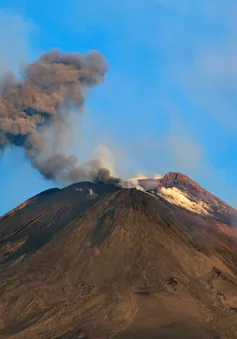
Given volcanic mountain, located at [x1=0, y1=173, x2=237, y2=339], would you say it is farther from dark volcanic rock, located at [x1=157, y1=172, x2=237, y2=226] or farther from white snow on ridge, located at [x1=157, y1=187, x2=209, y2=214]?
dark volcanic rock, located at [x1=157, y1=172, x2=237, y2=226]

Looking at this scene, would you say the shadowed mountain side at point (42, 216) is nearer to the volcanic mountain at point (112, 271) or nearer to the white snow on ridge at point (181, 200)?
the volcanic mountain at point (112, 271)

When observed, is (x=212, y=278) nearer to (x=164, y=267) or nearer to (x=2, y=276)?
(x=164, y=267)

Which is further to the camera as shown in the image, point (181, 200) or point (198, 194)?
point (198, 194)

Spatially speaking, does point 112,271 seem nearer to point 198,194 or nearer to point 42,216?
point 42,216

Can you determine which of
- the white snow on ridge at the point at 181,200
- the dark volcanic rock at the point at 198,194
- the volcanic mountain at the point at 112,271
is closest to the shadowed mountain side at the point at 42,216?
the volcanic mountain at the point at 112,271

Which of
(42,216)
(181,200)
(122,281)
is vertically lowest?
(122,281)

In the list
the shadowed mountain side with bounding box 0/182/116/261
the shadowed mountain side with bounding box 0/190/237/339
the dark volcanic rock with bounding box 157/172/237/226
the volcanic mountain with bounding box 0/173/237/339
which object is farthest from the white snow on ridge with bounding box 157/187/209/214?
the shadowed mountain side with bounding box 0/190/237/339

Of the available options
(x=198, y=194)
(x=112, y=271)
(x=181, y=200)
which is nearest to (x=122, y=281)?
(x=112, y=271)

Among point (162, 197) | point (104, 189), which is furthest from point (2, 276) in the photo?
point (162, 197)
